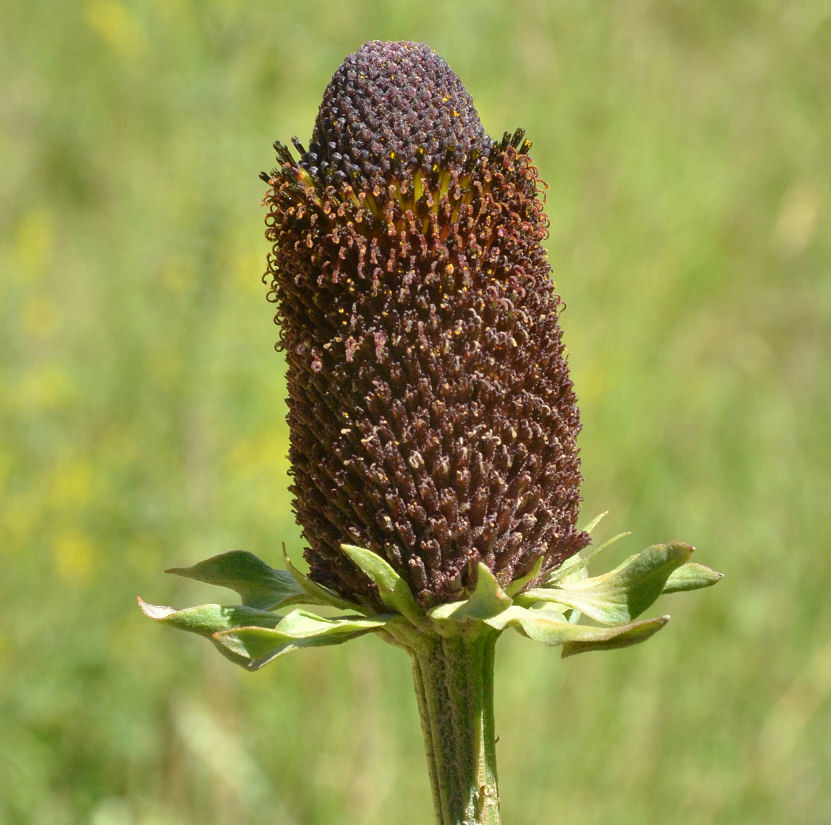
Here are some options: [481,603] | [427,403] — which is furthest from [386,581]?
[427,403]

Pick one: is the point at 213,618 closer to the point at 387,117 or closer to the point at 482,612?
the point at 482,612

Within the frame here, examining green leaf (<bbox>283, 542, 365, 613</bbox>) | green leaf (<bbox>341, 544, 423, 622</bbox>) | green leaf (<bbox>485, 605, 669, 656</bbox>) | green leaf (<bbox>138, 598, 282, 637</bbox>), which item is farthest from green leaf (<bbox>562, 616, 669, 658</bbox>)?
green leaf (<bbox>138, 598, 282, 637</bbox>)

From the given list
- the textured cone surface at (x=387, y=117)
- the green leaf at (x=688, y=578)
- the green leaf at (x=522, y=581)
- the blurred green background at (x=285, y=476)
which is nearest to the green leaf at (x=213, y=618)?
the green leaf at (x=522, y=581)

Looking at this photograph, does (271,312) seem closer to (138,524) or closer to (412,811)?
(138,524)

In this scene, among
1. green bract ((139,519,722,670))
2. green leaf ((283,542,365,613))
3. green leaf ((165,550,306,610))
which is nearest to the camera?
green bract ((139,519,722,670))

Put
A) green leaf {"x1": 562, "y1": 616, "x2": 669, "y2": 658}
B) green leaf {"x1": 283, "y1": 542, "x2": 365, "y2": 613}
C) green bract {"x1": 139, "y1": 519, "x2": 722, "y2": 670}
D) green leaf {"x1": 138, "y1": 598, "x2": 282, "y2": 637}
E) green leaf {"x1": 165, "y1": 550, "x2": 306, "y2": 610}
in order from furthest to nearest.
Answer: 1. green leaf {"x1": 165, "y1": 550, "x2": 306, "y2": 610}
2. green leaf {"x1": 283, "y1": 542, "x2": 365, "y2": 613}
3. green leaf {"x1": 138, "y1": 598, "x2": 282, "y2": 637}
4. green bract {"x1": 139, "y1": 519, "x2": 722, "y2": 670}
5. green leaf {"x1": 562, "y1": 616, "x2": 669, "y2": 658}

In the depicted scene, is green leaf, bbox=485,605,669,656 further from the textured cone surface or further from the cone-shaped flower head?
the textured cone surface

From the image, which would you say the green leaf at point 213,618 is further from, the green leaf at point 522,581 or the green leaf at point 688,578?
the green leaf at point 688,578
